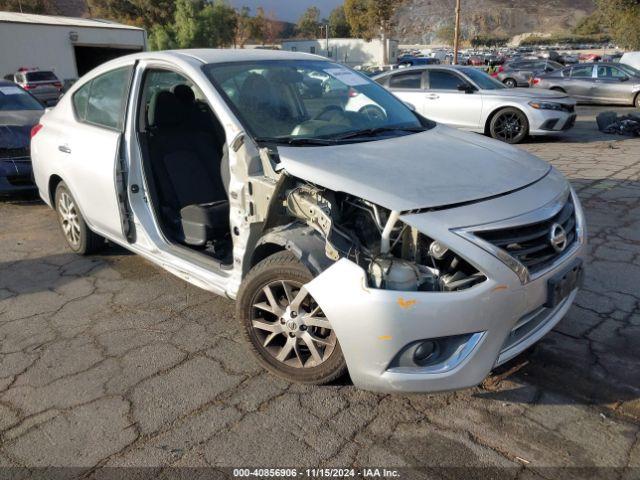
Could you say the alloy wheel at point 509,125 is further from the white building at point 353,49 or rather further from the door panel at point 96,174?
the white building at point 353,49

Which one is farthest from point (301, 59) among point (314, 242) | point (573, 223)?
point (573, 223)

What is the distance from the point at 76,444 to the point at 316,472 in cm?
116

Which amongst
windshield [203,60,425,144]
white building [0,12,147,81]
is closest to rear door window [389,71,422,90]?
windshield [203,60,425,144]

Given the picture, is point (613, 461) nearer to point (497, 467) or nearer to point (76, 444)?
point (497, 467)

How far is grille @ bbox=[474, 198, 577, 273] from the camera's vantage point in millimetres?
2398

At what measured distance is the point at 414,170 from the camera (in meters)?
2.72

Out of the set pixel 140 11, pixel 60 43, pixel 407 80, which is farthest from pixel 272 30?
pixel 407 80

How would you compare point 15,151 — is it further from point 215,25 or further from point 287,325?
point 215,25

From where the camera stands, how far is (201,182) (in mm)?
4191

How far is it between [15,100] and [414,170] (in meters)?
7.52

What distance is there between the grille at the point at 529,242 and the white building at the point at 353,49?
56.3 metres

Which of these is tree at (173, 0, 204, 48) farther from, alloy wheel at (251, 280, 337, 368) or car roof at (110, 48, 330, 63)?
alloy wheel at (251, 280, 337, 368)

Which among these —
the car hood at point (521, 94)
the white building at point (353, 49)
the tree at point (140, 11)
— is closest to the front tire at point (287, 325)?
the car hood at point (521, 94)

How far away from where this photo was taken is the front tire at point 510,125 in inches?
401
